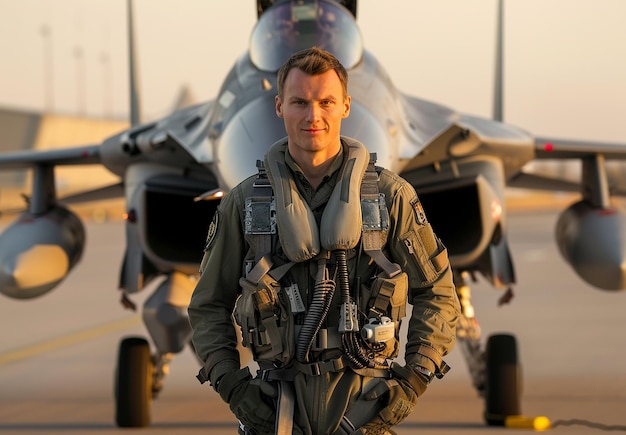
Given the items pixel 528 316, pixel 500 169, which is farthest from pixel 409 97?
pixel 528 316

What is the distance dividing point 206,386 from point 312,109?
22.6ft

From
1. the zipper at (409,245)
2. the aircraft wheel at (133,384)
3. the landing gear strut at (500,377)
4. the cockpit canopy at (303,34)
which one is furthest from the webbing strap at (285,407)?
the aircraft wheel at (133,384)

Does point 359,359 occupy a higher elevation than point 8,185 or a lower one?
higher

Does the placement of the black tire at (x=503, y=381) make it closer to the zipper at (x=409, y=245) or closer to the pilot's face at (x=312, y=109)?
the zipper at (x=409, y=245)

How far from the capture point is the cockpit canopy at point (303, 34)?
625 centimetres

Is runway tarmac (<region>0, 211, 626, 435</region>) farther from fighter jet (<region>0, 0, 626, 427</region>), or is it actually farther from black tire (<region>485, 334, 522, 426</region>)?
fighter jet (<region>0, 0, 626, 427</region>)

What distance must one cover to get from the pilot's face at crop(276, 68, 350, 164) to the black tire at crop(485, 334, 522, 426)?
487 centimetres

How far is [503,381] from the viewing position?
7602mm

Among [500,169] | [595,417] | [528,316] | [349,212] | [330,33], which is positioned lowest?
[528,316]

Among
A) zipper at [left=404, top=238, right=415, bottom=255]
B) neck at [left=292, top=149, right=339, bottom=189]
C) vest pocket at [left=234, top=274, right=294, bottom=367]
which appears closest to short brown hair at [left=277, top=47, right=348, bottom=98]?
neck at [left=292, top=149, right=339, bottom=189]

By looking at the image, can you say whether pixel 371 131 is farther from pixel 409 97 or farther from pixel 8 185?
pixel 8 185

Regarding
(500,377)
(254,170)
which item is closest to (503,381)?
(500,377)

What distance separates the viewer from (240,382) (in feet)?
9.69

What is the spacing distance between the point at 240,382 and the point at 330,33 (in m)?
3.69
